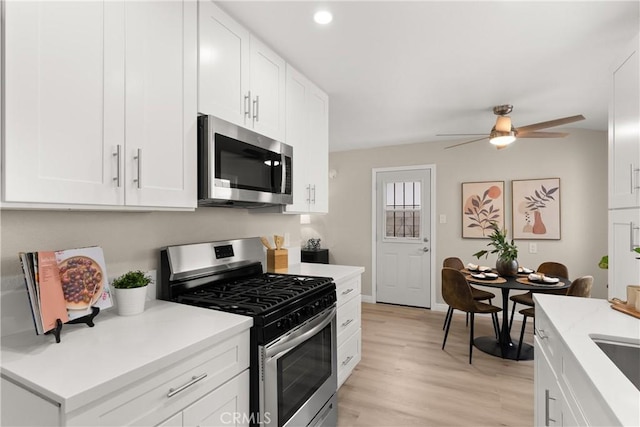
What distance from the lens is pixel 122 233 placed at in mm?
1582

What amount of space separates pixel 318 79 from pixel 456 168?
268 cm

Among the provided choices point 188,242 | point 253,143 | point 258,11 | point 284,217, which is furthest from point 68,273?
point 284,217

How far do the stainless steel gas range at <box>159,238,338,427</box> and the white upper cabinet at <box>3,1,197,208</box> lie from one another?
1.52 feet

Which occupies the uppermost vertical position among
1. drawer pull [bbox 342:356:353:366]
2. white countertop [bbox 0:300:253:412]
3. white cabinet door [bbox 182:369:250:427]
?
white countertop [bbox 0:300:253:412]

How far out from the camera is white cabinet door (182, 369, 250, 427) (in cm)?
114

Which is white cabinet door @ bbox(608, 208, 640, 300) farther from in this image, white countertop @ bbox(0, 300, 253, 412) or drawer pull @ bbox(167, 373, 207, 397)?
drawer pull @ bbox(167, 373, 207, 397)

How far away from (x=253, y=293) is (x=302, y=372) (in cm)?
49

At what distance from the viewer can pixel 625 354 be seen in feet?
4.04

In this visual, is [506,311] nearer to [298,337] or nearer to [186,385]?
[298,337]

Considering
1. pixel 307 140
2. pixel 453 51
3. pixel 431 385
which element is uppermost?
pixel 453 51

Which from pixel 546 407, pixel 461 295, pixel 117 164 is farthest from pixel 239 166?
pixel 461 295

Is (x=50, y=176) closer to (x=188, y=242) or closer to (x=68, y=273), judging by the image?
(x=68, y=273)

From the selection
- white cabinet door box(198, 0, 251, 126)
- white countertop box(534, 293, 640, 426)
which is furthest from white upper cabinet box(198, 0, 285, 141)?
white countertop box(534, 293, 640, 426)

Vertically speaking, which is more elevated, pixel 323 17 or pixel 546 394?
pixel 323 17
